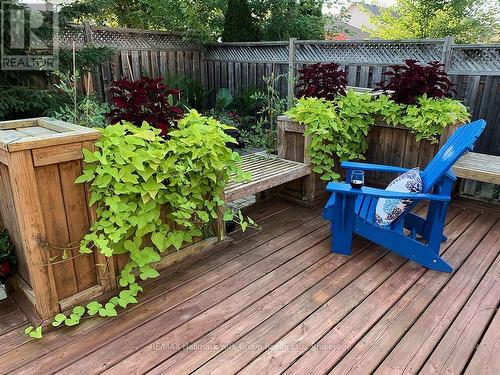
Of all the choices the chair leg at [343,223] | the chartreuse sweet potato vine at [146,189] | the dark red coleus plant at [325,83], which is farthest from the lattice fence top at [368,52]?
the chartreuse sweet potato vine at [146,189]

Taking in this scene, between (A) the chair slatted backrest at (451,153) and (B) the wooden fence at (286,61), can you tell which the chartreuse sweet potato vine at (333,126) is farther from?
(B) the wooden fence at (286,61)

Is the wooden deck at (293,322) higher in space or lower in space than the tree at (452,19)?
lower

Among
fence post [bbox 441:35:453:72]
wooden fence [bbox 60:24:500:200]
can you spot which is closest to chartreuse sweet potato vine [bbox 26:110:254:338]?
wooden fence [bbox 60:24:500:200]

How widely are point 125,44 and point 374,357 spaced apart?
560 centimetres

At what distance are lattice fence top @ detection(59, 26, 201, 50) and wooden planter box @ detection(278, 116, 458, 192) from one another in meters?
3.20

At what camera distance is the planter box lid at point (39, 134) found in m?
1.70

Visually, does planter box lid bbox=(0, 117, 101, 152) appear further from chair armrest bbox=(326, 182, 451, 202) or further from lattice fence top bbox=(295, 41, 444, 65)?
lattice fence top bbox=(295, 41, 444, 65)

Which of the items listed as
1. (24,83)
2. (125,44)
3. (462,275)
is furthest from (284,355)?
(125,44)

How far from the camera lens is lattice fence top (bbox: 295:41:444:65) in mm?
4266

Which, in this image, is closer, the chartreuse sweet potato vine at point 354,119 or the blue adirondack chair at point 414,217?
the blue adirondack chair at point 414,217

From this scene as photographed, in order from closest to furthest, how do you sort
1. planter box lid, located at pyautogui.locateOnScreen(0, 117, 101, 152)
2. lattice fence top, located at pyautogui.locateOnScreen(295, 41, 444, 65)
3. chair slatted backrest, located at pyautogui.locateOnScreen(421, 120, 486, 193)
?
planter box lid, located at pyautogui.locateOnScreen(0, 117, 101, 152) → chair slatted backrest, located at pyautogui.locateOnScreen(421, 120, 486, 193) → lattice fence top, located at pyautogui.locateOnScreen(295, 41, 444, 65)

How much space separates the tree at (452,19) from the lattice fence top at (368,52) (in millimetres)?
4952

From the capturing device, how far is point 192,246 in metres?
2.61

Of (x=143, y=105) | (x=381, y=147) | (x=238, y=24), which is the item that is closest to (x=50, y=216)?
(x=143, y=105)
